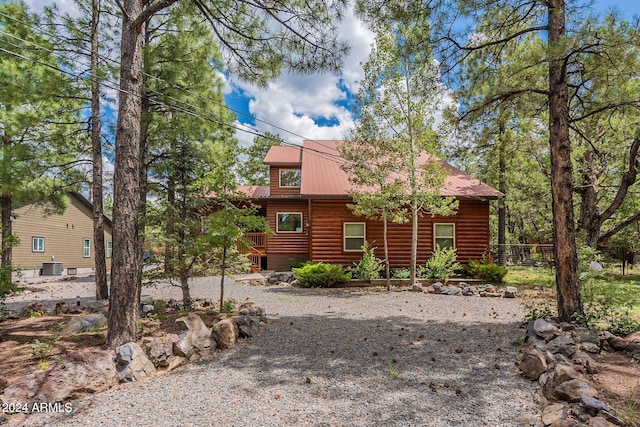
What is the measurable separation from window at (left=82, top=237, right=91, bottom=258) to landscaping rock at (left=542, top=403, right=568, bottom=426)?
2667 centimetres

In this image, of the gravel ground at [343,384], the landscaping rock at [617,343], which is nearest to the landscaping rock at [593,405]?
the gravel ground at [343,384]

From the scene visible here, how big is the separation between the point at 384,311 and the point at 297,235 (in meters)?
9.06

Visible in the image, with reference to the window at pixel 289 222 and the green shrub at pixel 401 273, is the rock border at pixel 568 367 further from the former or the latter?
the window at pixel 289 222

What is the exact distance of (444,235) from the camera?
13719 millimetres

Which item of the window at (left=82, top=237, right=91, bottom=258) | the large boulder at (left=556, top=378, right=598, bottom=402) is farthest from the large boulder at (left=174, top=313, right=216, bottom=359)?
the window at (left=82, top=237, right=91, bottom=258)

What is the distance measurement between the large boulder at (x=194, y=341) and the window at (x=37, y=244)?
63.8 ft

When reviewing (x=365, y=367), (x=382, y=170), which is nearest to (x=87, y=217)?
(x=382, y=170)

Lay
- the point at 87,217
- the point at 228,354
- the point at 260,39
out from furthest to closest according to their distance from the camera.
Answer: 1. the point at 87,217
2. the point at 260,39
3. the point at 228,354

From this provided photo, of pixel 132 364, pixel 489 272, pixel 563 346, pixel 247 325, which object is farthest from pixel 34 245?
pixel 563 346

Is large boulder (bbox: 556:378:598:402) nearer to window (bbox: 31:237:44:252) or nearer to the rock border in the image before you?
the rock border

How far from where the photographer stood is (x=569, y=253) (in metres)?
5.45

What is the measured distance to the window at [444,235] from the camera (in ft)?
44.7

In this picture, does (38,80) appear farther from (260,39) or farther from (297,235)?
(297,235)

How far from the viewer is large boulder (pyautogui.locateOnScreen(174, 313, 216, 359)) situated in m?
4.40
